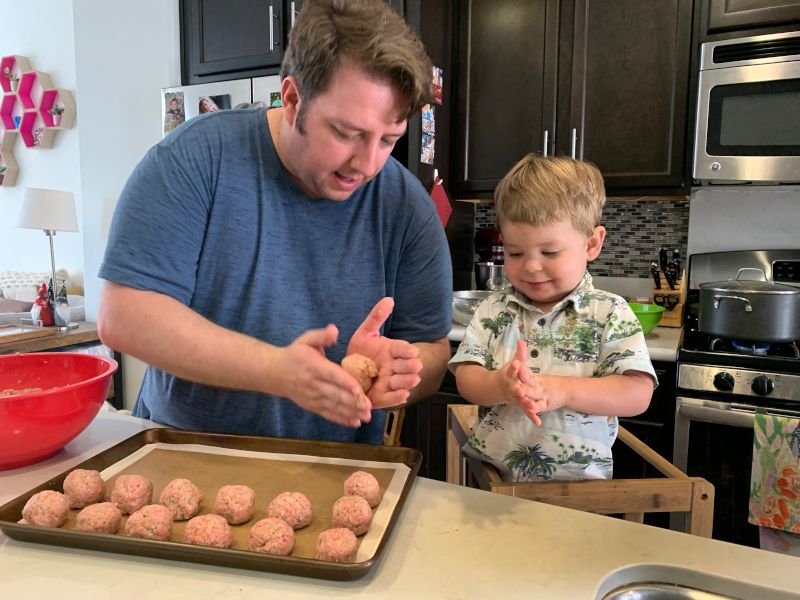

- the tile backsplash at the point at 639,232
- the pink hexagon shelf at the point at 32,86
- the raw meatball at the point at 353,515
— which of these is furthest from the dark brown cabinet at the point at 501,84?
the pink hexagon shelf at the point at 32,86

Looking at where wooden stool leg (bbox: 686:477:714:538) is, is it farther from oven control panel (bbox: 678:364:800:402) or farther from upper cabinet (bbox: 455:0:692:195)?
upper cabinet (bbox: 455:0:692:195)

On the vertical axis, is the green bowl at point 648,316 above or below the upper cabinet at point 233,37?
below

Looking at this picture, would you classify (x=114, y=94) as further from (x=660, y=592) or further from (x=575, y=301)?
(x=660, y=592)

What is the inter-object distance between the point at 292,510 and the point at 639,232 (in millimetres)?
2197

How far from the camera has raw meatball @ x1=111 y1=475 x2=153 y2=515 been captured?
78 centimetres

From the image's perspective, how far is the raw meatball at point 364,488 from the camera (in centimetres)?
81

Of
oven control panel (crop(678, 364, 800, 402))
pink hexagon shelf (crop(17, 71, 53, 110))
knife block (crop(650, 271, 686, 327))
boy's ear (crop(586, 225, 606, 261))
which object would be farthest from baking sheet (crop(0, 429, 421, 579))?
pink hexagon shelf (crop(17, 71, 53, 110))

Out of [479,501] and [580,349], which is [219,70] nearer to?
[580,349]

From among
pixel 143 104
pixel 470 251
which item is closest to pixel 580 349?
pixel 470 251

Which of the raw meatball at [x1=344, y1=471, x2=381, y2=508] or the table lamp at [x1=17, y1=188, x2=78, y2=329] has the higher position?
the table lamp at [x1=17, y1=188, x2=78, y2=329]

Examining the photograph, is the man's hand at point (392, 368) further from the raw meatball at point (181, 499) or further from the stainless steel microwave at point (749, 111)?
Answer: the stainless steel microwave at point (749, 111)

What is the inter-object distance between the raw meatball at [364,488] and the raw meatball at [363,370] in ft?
0.39

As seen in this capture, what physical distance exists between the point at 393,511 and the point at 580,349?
1.62ft

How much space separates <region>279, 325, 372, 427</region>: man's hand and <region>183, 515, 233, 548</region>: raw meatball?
0.59ft
